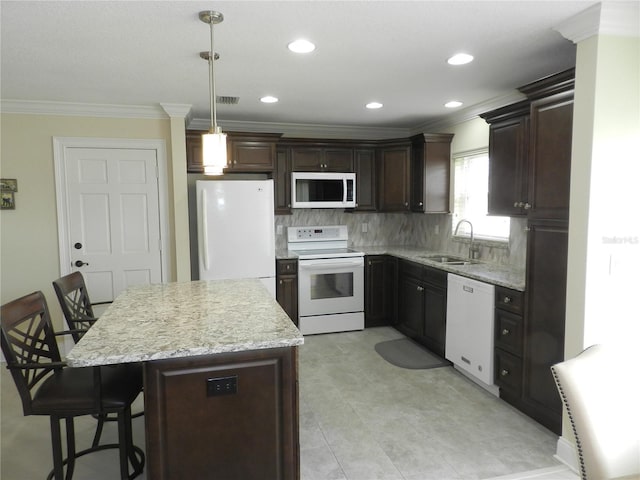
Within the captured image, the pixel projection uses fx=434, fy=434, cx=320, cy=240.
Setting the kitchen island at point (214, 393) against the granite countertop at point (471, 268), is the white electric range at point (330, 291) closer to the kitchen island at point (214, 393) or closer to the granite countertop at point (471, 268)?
the granite countertop at point (471, 268)

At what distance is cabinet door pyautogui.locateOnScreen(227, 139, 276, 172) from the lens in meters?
4.53

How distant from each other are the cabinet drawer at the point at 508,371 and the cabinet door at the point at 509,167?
1.04 meters

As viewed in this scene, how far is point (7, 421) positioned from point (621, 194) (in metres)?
4.01

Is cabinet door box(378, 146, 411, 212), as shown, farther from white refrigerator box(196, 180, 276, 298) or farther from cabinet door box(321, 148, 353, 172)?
white refrigerator box(196, 180, 276, 298)

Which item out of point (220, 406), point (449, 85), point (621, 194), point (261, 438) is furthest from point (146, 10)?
point (621, 194)

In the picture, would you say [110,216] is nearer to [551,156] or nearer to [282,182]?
[282,182]

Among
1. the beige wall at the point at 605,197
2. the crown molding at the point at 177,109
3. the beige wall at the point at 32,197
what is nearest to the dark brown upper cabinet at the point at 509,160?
the beige wall at the point at 605,197

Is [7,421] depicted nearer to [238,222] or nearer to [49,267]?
[49,267]

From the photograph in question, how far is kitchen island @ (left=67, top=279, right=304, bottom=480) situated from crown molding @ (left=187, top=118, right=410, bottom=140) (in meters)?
3.33

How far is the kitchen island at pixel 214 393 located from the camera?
174 cm

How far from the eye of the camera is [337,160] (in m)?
5.05

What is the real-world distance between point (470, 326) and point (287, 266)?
1996 mm

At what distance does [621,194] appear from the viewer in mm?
2254

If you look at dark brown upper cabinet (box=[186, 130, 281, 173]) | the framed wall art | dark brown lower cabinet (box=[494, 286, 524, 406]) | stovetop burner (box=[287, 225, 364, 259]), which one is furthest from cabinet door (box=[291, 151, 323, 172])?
the framed wall art
